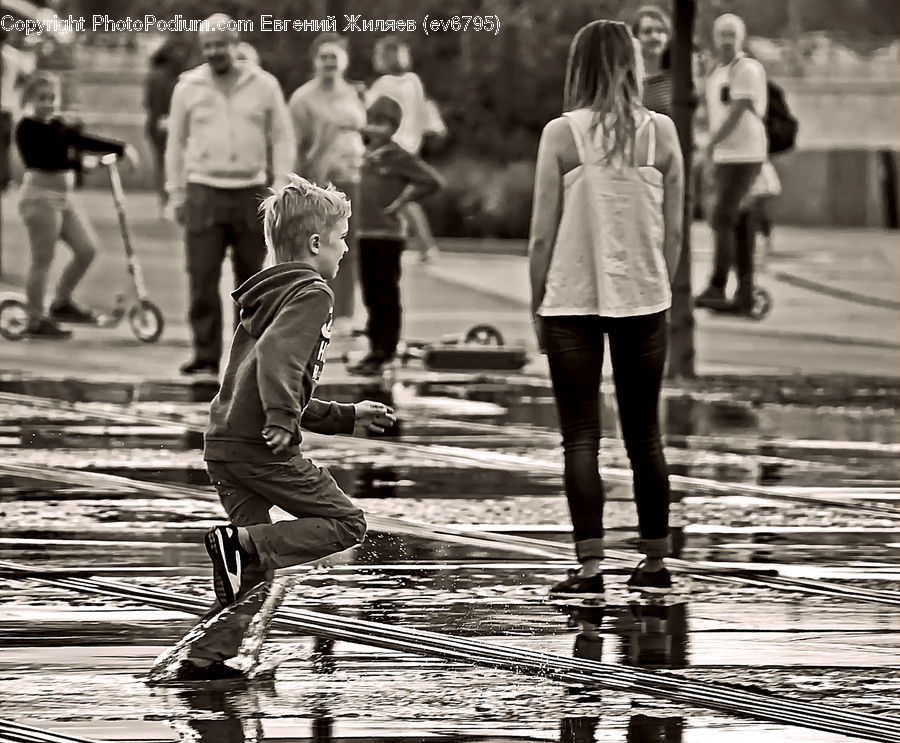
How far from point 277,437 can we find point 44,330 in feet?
34.8

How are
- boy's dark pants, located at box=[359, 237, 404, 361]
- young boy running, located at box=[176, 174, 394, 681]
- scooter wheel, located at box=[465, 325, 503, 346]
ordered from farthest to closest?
scooter wheel, located at box=[465, 325, 503, 346] < boy's dark pants, located at box=[359, 237, 404, 361] < young boy running, located at box=[176, 174, 394, 681]

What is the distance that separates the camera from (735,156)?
57.4 ft

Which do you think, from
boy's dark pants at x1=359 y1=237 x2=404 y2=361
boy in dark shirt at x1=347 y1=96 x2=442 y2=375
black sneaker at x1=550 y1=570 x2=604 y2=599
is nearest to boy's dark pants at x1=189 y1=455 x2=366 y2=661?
black sneaker at x1=550 y1=570 x2=604 y2=599

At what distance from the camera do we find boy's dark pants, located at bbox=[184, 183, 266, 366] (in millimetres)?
13664

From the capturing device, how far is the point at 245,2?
19922 mm

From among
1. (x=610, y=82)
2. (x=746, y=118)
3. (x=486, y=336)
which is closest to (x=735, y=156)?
(x=746, y=118)

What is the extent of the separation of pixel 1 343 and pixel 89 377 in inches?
83.9

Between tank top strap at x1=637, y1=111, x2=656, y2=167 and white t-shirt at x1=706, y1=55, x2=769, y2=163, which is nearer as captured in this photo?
tank top strap at x1=637, y1=111, x2=656, y2=167

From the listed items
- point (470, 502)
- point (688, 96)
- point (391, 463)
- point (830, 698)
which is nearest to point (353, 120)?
point (688, 96)

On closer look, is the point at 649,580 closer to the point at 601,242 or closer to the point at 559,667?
the point at 601,242

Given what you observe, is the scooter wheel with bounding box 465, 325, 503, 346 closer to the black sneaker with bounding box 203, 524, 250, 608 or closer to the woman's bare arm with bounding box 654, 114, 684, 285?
the woman's bare arm with bounding box 654, 114, 684, 285

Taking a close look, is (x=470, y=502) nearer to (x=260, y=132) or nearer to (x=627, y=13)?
(x=260, y=132)

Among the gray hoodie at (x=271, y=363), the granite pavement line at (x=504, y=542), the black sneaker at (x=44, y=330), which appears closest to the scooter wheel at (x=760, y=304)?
the black sneaker at (x=44, y=330)

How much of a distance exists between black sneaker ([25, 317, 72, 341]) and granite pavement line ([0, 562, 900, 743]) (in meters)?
8.98
